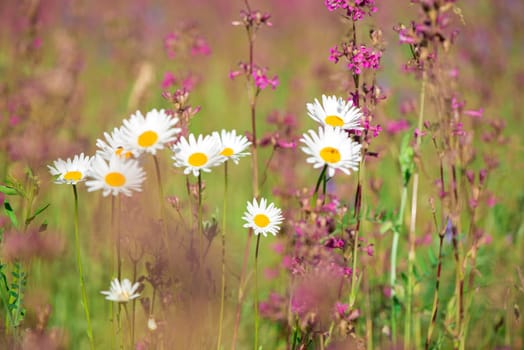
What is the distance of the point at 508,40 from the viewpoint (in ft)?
19.7

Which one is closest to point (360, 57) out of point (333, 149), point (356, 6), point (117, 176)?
point (356, 6)

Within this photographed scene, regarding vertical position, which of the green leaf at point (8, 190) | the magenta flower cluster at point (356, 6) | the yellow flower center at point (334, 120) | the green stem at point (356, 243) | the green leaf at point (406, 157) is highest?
the magenta flower cluster at point (356, 6)

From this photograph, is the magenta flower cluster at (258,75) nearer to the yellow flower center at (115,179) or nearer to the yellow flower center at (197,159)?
the yellow flower center at (197,159)

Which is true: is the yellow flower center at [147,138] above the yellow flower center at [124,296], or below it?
above

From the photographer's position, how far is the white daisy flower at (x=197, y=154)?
4.64 ft

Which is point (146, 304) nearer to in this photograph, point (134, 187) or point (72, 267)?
point (134, 187)

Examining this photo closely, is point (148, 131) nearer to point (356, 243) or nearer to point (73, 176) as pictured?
point (73, 176)

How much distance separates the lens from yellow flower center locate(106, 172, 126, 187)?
4.27 feet

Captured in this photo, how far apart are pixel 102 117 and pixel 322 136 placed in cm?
255

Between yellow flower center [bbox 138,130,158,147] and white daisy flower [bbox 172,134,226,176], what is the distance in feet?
0.29

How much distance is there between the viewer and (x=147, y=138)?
1353mm

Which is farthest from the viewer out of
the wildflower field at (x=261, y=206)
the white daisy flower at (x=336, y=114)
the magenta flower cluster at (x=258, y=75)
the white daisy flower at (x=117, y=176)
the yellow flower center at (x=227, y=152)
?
the magenta flower cluster at (x=258, y=75)

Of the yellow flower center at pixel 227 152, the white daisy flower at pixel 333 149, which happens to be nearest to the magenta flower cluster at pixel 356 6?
the white daisy flower at pixel 333 149

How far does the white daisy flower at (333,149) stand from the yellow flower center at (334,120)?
7 cm
